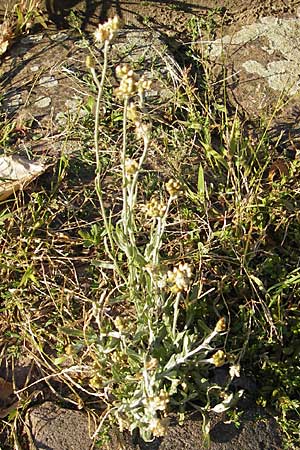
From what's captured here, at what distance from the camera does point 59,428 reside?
2225 millimetres

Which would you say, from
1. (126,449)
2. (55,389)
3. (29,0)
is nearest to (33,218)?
(55,389)

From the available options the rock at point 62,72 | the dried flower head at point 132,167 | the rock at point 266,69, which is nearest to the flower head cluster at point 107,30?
the dried flower head at point 132,167

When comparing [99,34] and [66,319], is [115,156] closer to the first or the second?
[66,319]

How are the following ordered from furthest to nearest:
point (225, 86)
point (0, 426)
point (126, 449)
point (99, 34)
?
point (225, 86) → point (0, 426) → point (126, 449) → point (99, 34)

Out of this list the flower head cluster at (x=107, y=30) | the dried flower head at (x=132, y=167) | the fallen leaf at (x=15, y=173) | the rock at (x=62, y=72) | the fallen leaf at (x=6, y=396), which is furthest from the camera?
the rock at (x=62, y=72)

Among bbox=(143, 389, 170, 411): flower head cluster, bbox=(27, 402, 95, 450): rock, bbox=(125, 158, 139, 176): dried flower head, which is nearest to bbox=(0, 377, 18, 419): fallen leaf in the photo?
bbox=(27, 402, 95, 450): rock

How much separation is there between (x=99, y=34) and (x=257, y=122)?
1.39 metres

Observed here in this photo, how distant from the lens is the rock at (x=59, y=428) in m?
2.20

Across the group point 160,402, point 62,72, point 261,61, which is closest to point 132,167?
point 160,402

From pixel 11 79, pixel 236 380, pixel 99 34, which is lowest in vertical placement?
pixel 236 380

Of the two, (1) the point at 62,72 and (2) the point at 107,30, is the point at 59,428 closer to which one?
(2) the point at 107,30

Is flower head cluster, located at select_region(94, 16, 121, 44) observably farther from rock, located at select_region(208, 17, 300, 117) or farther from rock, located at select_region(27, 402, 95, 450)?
rock, located at select_region(208, 17, 300, 117)

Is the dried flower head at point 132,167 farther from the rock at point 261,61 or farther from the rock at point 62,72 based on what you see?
the rock at point 261,61

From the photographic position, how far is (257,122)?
2.90 metres
